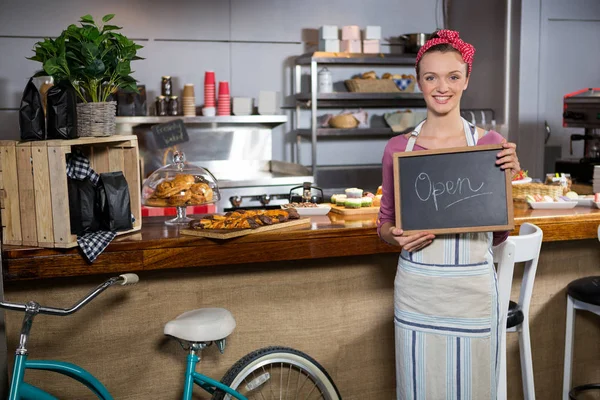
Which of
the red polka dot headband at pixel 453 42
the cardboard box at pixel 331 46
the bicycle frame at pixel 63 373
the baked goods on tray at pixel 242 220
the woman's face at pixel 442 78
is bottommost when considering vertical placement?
the bicycle frame at pixel 63 373

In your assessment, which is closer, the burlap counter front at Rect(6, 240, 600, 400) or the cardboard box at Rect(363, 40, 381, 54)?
the burlap counter front at Rect(6, 240, 600, 400)

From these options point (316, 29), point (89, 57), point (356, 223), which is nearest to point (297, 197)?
point (356, 223)

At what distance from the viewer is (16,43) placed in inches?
218

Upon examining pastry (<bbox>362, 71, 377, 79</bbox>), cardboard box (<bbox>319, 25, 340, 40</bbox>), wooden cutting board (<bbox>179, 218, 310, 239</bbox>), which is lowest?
wooden cutting board (<bbox>179, 218, 310, 239</bbox>)

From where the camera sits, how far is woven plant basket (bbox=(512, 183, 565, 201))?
3.30 metres

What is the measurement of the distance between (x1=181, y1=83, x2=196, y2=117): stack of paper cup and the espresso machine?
279 centimetres

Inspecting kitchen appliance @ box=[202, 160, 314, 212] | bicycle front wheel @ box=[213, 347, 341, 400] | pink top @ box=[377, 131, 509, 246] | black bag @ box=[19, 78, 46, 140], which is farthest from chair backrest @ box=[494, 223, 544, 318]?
kitchen appliance @ box=[202, 160, 314, 212]

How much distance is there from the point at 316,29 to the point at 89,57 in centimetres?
Result: 397

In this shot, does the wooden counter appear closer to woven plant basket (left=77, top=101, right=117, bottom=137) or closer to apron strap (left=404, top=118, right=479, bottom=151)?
woven plant basket (left=77, top=101, right=117, bottom=137)

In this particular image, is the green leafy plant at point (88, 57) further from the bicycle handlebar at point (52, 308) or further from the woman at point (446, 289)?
the woman at point (446, 289)

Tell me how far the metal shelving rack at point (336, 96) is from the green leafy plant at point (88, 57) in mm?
A: 3074

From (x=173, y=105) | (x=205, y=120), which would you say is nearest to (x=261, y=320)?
(x=205, y=120)

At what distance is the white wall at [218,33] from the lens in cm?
555

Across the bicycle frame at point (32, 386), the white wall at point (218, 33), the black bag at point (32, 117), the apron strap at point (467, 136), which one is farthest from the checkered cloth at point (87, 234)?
the white wall at point (218, 33)
